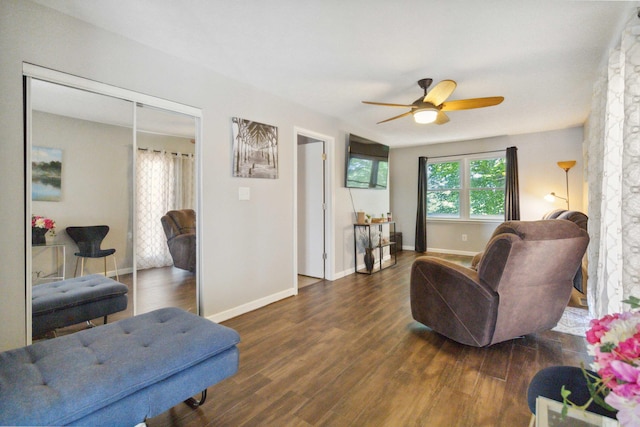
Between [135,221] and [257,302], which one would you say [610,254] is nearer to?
[257,302]

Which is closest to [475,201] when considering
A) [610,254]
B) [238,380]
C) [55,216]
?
[610,254]

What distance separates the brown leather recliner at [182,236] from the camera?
2551 mm

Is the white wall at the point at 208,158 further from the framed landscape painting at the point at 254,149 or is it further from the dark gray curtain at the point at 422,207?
the dark gray curtain at the point at 422,207

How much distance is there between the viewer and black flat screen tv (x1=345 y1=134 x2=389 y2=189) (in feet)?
15.0

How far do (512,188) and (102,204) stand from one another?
625 cm

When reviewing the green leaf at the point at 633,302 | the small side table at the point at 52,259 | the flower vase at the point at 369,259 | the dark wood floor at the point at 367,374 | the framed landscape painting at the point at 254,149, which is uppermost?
the framed landscape painting at the point at 254,149

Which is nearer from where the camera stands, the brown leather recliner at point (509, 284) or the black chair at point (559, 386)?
the black chair at point (559, 386)

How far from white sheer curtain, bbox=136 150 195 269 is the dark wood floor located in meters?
0.97

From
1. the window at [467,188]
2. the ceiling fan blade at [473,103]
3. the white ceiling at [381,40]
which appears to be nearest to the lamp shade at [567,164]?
the window at [467,188]

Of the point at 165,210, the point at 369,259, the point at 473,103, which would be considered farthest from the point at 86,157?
the point at 369,259

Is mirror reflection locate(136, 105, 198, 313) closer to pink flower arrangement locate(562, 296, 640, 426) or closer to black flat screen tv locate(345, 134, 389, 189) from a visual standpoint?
black flat screen tv locate(345, 134, 389, 189)

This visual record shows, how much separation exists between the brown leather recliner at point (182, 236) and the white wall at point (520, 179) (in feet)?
17.4

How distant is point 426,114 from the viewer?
3.06 meters

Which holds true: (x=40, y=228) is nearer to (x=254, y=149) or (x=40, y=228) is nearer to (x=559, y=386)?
(x=254, y=149)
